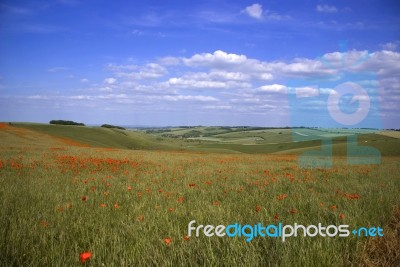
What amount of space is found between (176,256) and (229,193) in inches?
167

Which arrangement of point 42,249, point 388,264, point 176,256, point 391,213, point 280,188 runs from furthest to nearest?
1. point 280,188
2. point 391,213
3. point 42,249
4. point 176,256
5. point 388,264

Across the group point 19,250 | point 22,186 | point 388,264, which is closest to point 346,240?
point 388,264

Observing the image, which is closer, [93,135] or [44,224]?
[44,224]

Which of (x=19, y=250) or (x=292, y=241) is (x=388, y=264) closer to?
(x=292, y=241)

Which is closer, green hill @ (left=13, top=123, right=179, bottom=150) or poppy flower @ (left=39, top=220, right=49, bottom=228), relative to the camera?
poppy flower @ (left=39, top=220, right=49, bottom=228)

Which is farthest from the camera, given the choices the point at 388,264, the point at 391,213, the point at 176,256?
the point at 391,213

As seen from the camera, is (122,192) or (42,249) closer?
(42,249)

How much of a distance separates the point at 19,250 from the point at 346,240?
412cm

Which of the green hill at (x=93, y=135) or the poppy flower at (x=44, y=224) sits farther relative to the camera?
the green hill at (x=93, y=135)

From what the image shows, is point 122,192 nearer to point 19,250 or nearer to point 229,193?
point 229,193

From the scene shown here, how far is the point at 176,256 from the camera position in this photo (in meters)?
3.22

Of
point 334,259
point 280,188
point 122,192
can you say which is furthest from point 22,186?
point 334,259

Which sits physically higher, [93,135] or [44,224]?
[44,224]

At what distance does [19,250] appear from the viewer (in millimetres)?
3416
